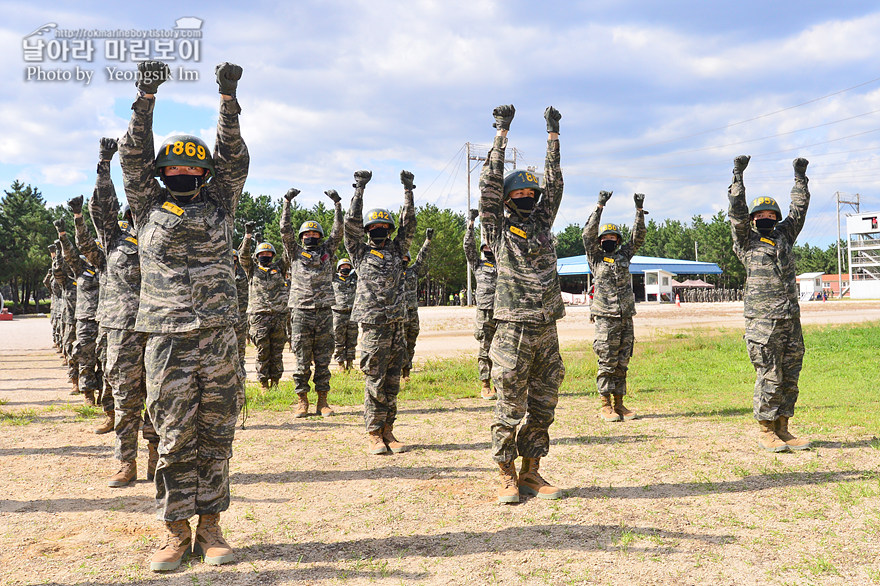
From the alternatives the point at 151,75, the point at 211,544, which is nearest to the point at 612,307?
the point at 211,544

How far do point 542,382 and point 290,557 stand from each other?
2.68 m

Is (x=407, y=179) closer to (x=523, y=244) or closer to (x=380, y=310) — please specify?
(x=380, y=310)

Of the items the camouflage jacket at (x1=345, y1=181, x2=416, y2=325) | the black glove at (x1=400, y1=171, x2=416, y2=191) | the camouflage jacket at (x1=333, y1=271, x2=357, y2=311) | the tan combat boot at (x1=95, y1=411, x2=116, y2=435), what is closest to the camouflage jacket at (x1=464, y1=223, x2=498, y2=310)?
the camouflage jacket at (x1=345, y1=181, x2=416, y2=325)

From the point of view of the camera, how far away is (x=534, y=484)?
19.0 feet

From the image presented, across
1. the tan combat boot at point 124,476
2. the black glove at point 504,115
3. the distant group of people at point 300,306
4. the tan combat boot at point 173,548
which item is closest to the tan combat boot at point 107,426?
the distant group of people at point 300,306

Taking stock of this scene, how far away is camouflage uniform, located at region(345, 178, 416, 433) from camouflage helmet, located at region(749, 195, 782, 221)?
4.40 meters

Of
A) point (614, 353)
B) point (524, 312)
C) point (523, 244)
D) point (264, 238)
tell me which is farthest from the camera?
point (264, 238)

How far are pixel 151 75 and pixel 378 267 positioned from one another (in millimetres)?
3960

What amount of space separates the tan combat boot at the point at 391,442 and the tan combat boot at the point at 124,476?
2.85m

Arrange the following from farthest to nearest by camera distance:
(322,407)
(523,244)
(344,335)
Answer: (344,335) → (322,407) → (523,244)

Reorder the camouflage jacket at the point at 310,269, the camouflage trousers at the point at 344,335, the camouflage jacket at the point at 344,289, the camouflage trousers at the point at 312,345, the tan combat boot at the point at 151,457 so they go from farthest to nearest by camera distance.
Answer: the camouflage jacket at the point at 344,289
the camouflage trousers at the point at 344,335
the camouflage jacket at the point at 310,269
the camouflage trousers at the point at 312,345
the tan combat boot at the point at 151,457

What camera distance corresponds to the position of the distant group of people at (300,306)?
4375 mm

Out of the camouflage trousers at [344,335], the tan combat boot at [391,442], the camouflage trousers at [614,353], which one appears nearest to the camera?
the tan combat boot at [391,442]

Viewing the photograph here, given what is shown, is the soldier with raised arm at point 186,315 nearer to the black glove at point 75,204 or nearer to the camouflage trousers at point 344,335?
the black glove at point 75,204
